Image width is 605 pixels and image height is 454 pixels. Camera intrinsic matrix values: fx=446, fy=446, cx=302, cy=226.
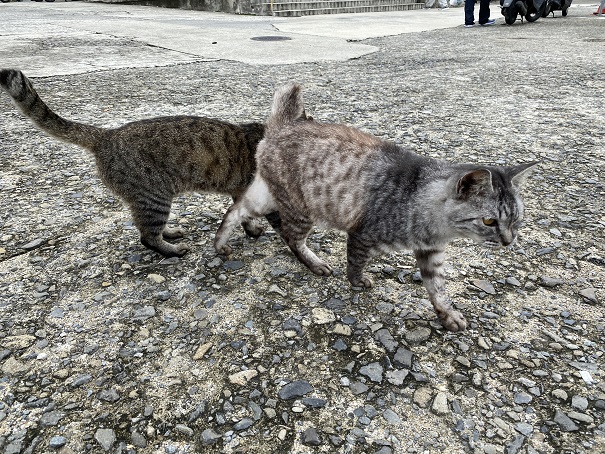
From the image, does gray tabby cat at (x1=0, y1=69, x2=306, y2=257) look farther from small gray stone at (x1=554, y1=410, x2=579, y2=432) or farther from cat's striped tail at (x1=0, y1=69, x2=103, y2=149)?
small gray stone at (x1=554, y1=410, x2=579, y2=432)

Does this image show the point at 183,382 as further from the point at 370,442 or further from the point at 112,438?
the point at 370,442

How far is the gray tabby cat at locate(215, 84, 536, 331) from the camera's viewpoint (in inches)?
113

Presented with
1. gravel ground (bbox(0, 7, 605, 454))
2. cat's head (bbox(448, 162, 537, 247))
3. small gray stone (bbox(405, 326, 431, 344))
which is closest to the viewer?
gravel ground (bbox(0, 7, 605, 454))

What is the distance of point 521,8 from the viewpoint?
1703 cm

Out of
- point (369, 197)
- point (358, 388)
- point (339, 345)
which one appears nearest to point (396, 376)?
point (358, 388)

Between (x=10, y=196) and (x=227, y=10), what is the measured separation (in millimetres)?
19560

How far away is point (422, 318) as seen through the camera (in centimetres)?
316

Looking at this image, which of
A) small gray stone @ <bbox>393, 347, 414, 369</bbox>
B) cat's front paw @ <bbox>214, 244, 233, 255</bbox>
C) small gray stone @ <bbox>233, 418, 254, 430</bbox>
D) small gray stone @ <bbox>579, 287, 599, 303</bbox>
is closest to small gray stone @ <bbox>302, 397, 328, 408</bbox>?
small gray stone @ <bbox>233, 418, 254, 430</bbox>

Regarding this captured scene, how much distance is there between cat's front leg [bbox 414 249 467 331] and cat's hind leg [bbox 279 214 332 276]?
0.79 metres

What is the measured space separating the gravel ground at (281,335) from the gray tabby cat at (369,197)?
1.12ft

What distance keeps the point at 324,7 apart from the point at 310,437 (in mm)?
22722

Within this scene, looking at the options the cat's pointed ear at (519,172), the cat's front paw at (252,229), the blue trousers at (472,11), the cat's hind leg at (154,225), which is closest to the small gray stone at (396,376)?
the cat's pointed ear at (519,172)

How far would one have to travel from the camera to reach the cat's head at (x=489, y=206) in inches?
111

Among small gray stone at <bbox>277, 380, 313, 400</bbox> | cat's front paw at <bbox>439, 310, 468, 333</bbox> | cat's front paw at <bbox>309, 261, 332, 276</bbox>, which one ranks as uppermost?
cat's front paw at <bbox>309, 261, 332, 276</bbox>
